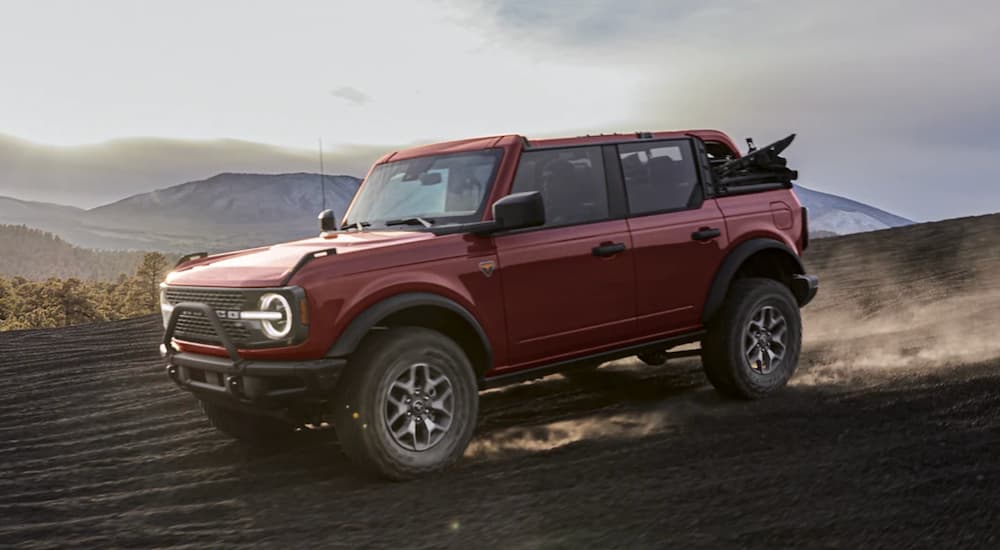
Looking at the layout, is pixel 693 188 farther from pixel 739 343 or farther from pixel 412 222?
pixel 412 222

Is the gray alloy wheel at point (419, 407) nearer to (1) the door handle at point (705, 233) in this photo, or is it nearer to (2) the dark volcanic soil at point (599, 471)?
(2) the dark volcanic soil at point (599, 471)

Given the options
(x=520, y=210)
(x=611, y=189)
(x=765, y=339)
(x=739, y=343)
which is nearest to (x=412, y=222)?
(x=520, y=210)

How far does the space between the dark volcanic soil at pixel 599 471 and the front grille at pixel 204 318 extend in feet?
3.01

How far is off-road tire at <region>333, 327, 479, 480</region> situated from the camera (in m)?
4.99

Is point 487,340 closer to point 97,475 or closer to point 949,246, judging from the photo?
point 97,475

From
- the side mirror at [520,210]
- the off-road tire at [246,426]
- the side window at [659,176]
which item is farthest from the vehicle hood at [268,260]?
the side window at [659,176]

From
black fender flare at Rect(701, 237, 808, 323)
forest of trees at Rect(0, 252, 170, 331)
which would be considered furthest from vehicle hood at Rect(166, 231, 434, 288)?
forest of trees at Rect(0, 252, 170, 331)

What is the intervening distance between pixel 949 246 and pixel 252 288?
714 inches

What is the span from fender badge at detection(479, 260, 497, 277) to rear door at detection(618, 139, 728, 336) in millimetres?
1234

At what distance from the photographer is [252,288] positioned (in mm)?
4980

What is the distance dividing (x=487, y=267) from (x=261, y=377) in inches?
59.0

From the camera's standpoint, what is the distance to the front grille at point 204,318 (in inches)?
201

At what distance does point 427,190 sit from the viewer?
610cm

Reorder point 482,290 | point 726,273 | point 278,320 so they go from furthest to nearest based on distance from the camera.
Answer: point 726,273 → point 482,290 → point 278,320
